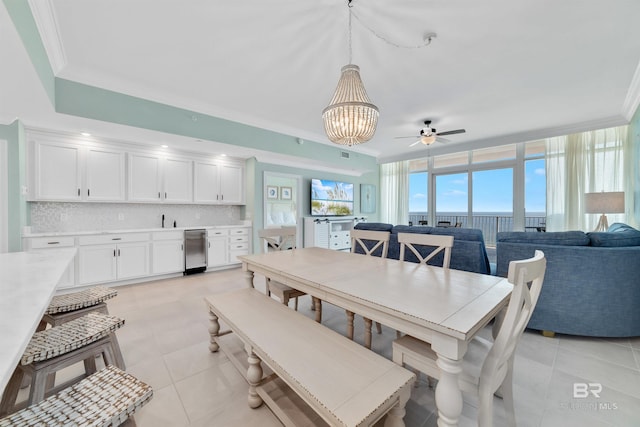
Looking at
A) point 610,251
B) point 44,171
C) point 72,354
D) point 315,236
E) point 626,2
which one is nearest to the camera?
point 72,354

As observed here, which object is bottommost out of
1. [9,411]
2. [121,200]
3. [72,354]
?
[9,411]

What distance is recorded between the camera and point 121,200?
391 cm

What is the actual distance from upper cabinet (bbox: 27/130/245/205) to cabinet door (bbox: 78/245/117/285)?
741 mm

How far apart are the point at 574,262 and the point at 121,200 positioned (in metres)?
5.66

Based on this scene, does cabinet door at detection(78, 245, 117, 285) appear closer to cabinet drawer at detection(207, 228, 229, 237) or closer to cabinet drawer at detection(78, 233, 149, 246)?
cabinet drawer at detection(78, 233, 149, 246)

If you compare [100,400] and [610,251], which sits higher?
[610,251]

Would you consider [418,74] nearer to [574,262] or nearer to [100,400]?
[574,262]

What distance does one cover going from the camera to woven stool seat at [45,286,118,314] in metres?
1.62

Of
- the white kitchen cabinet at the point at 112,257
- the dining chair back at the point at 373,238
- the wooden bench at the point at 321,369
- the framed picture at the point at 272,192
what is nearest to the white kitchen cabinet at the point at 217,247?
the white kitchen cabinet at the point at 112,257

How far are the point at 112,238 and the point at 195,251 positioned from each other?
1.17m

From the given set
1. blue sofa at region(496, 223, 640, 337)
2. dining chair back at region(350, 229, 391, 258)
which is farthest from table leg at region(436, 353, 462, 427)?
blue sofa at region(496, 223, 640, 337)

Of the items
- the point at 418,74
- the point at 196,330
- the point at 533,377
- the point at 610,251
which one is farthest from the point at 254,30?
the point at 610,251

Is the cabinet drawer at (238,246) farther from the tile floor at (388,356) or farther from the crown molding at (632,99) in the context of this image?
the crown molding at (632,99)

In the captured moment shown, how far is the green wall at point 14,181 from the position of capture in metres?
2.95
